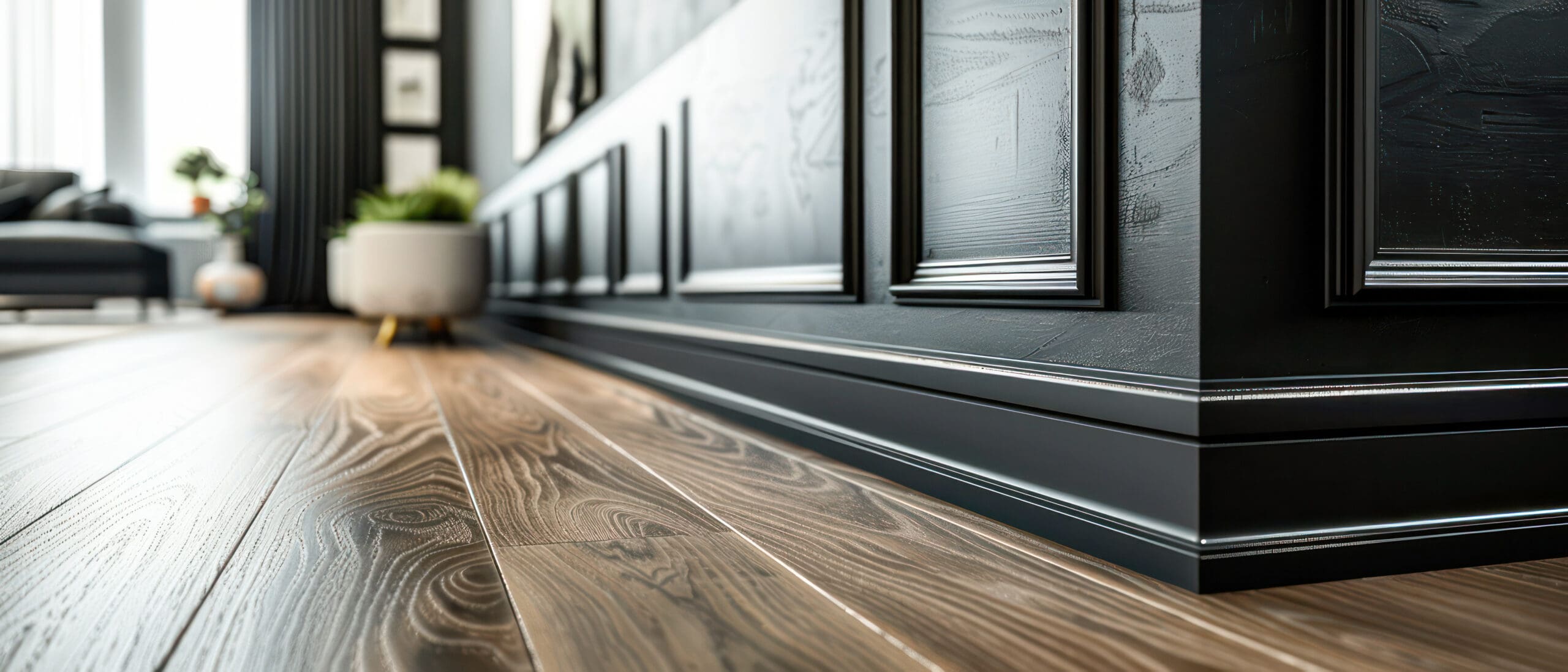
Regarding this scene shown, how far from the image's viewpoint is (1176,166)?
505mm

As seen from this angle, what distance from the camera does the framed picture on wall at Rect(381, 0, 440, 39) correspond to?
16.0ft

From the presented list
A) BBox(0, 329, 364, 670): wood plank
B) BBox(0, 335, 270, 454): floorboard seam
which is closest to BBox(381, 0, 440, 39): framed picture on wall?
BBox(0, 335, 270, 454): floorboard seam

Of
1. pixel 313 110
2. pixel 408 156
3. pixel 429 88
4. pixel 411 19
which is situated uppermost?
pixel 411 19

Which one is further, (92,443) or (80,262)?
(80,262)

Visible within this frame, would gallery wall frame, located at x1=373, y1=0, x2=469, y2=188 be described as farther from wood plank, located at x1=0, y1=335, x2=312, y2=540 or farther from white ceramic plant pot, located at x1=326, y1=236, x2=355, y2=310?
Answer: wood plank, located at x1=0, y1=335, x2=312, y2=540

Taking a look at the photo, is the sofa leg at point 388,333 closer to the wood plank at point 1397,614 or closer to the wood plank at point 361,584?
the wood plank at point 361,584

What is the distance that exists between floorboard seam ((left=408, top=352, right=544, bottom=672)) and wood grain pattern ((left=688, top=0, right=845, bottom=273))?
0.38 metres

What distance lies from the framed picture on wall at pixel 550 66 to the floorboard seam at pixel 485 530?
3.01ft

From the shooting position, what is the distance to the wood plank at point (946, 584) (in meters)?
0.40

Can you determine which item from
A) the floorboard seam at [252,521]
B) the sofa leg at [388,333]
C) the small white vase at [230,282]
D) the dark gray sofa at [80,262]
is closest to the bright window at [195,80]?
the small white vase at [230,282]

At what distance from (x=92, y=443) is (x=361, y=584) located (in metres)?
0.63

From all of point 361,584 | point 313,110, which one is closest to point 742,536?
point 361,584

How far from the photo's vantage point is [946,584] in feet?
1.61

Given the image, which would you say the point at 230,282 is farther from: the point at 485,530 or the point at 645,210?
the point at 485,530
